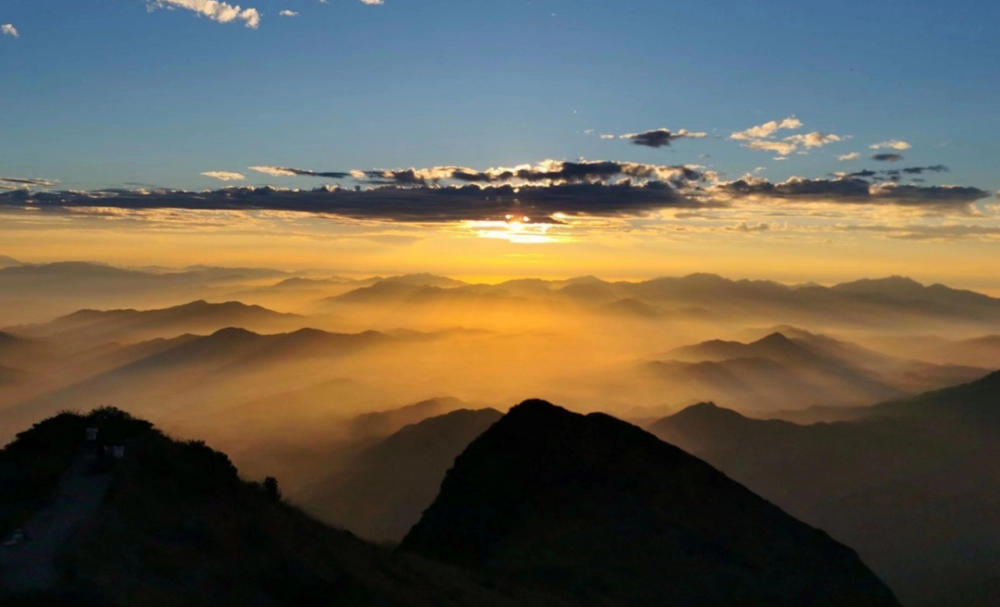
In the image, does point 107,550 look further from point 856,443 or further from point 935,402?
point 935,402

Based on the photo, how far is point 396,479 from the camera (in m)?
156

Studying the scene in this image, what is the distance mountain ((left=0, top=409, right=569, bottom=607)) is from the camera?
67.5 ft

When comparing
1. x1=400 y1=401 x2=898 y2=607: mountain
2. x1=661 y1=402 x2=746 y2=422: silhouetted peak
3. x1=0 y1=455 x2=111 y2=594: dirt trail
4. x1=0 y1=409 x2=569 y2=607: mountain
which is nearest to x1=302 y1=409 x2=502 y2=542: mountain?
x1=661 y1=402 x2=746 y2=422: silhouetted peak

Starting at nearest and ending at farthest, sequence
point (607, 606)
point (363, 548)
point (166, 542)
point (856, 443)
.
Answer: point (166, 542) < point (363, 548) < point (607, 606) < point (856, 443)

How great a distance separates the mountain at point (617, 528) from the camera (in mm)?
43719

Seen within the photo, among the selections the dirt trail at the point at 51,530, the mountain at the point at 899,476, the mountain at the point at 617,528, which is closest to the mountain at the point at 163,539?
the dirt trail at the point at 51,530

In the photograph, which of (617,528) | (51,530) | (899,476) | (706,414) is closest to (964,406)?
(899,476)

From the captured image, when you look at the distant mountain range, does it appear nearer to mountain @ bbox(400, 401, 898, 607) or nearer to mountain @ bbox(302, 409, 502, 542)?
mountain @ bbox(400, 401, 898, 607)

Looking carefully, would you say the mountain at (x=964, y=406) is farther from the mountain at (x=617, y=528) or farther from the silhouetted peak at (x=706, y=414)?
the mountain at (x=617, y=528)

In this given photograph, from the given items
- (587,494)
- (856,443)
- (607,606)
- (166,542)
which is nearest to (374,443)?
(856,443)

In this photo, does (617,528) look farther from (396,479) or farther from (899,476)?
(899,476)

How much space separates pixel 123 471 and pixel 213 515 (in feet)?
12.8

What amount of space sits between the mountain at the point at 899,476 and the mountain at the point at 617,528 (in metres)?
58.6

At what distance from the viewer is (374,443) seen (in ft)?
635
